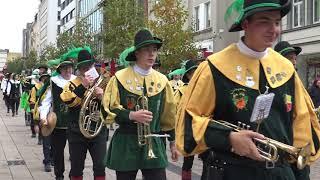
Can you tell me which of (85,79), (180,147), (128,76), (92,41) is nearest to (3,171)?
(85,79)

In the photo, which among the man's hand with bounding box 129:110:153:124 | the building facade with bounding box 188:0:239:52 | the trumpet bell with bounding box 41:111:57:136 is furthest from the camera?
the building facade with bounding box 188:0:239:52

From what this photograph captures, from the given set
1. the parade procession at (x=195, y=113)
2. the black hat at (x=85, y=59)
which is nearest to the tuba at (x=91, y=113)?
the parade procession at (x=195, y=113)

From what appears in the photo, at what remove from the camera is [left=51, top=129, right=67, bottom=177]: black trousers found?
8562 millimetres

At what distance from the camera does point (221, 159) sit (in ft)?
11.1

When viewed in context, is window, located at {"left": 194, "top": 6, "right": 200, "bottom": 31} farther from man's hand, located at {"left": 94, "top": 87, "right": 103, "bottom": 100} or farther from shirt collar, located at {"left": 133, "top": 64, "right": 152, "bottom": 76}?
shirt collar, located at {"left": 133, "top": 64, "right": 152, "bottom": 76}

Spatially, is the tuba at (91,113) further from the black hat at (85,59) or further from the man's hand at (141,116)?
the man's hand at (141,116)

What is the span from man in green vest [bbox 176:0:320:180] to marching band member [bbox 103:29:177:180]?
7.42 feet

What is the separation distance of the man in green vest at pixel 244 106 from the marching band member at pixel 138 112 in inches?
89.0

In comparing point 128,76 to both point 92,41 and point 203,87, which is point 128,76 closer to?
point 203,87

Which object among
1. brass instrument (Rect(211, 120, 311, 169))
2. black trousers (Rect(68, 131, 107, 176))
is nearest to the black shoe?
black trousers (Rect(68, 131, 107, 176))

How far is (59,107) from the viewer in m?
8.61

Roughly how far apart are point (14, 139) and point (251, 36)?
1369cm

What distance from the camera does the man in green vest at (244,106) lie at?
10.6 feet

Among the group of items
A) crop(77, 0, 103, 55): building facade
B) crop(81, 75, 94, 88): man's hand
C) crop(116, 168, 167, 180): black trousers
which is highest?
crop(77, 0, 103, 55): building facade
